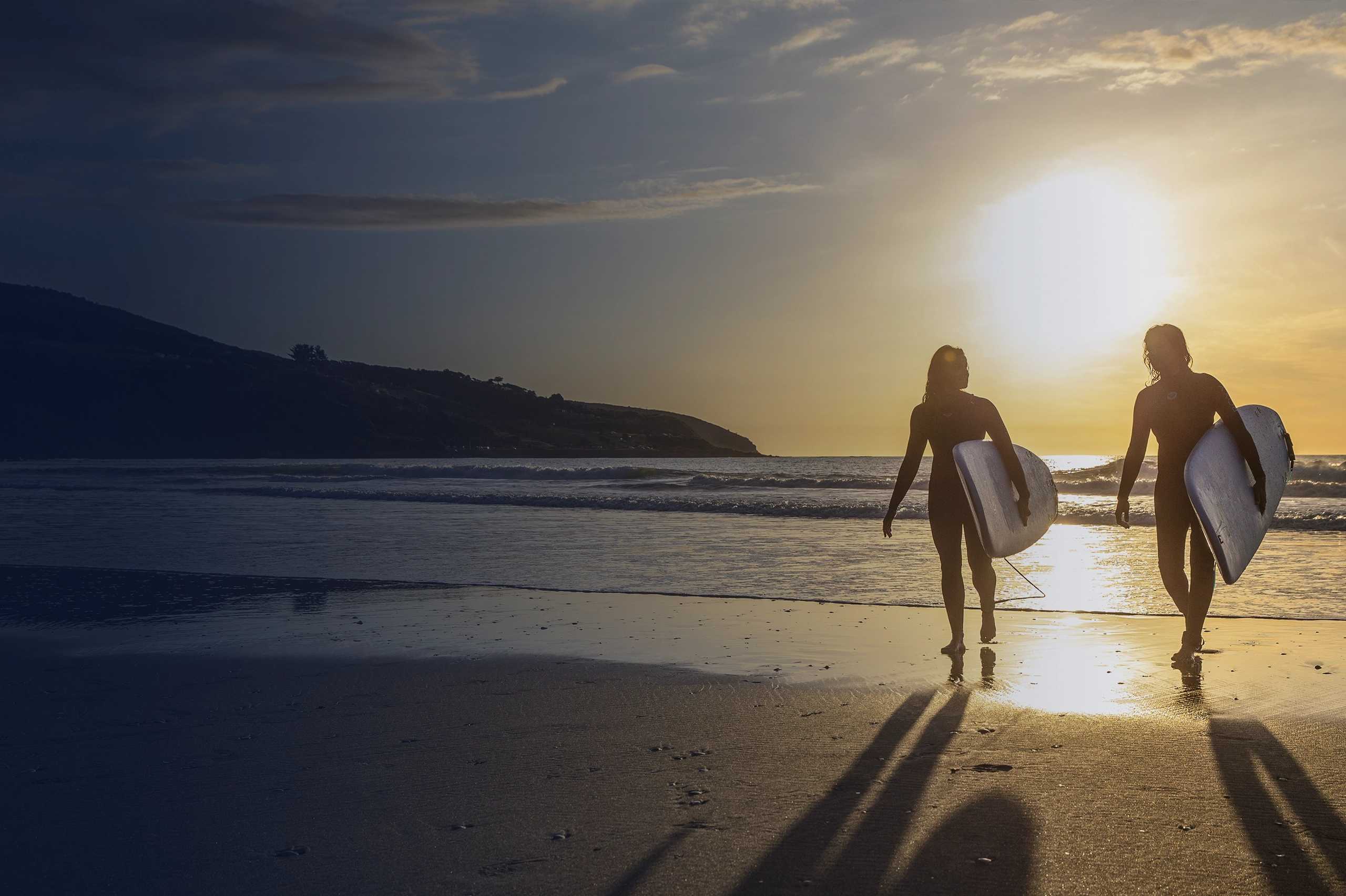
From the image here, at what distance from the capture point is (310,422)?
98062 mm

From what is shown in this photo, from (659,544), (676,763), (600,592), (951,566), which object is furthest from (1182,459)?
(659,544)

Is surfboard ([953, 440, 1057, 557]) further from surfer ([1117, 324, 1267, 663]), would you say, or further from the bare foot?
the bare foot

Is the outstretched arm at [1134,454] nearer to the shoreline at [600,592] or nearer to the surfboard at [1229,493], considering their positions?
the surfboard at [1229,493]

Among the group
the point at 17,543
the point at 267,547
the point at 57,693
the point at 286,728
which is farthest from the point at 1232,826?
the point at 17,543

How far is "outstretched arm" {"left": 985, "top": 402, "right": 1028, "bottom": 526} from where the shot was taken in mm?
5211

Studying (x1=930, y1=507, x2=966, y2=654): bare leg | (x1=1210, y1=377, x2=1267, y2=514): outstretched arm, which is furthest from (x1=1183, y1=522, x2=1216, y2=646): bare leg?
(x1=930, y1=507, x2=966, y2=654): bare leg

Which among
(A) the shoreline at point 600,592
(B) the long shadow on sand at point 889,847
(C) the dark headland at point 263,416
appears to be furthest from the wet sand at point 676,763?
(C) the dark headland at point 263,416

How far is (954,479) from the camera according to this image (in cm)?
519

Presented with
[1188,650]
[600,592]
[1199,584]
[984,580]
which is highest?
[1199,584]

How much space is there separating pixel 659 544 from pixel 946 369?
20.0ft

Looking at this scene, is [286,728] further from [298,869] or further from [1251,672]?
[1251,672]

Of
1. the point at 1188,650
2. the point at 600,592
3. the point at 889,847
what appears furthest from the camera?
the point at 600,592

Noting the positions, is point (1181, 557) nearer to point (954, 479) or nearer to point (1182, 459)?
point (1182, 459)

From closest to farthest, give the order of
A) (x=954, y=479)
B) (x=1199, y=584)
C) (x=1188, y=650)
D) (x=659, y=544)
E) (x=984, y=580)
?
1. (x=1188, y=650)
2. (x=1199, y=584)
3. (x=954, y=479)
4. (x=984, y=580)
5. (x=659, y=544)
